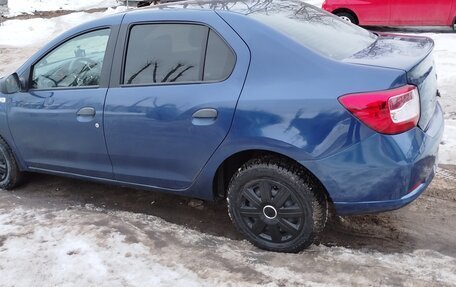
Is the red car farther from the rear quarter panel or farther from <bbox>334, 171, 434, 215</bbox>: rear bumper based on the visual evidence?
<bbox>334, 171, 434, 215</bbox>: rear bumper

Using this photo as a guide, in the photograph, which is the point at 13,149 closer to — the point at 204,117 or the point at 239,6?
the point at 204,117

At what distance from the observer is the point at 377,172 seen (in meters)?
3.08

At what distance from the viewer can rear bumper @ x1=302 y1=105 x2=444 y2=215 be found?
3045mm

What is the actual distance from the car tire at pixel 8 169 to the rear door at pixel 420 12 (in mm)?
8628

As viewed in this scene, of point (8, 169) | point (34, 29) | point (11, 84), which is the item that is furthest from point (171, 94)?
point (34, 29)

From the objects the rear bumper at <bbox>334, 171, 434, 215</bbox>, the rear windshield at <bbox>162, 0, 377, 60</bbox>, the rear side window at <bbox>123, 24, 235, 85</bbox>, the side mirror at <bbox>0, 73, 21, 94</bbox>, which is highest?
the rear windshield at <bbox>162, 0, 377, 60</bbox>

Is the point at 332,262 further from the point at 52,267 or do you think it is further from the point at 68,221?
the point at 68,221

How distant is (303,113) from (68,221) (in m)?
2.15

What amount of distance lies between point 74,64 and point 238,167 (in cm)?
168

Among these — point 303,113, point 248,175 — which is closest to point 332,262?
point 248,175

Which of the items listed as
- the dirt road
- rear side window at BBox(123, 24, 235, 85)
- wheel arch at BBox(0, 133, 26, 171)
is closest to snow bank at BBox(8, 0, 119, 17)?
wheel arch at BBox(0, 133, 26, 171)

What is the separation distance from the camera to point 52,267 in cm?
345

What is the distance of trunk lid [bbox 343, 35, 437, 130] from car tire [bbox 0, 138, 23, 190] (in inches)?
126

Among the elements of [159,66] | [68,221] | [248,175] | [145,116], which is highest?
[159,66]
